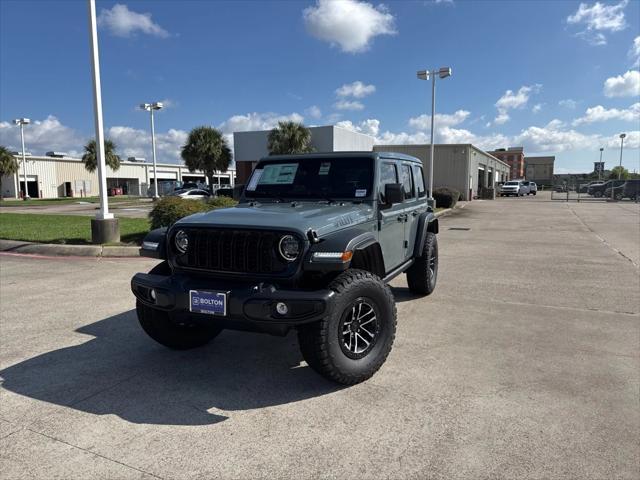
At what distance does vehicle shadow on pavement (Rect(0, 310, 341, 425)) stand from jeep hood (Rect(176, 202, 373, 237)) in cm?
125

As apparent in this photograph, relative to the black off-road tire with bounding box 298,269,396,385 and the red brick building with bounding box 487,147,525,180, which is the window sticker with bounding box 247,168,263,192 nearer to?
the black off-road tire with bounding box 298,269,396,385

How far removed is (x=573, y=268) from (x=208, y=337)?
7.30 metres

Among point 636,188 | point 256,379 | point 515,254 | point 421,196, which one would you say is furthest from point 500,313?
point 636,188

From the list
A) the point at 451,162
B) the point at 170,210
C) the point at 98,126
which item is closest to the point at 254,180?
the point at 170,210

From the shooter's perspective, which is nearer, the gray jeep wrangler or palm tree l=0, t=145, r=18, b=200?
the gray jeep wrangler

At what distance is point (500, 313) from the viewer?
560cm

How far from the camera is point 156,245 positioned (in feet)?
12.6

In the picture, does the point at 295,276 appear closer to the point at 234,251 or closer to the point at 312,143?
the point at 234,251

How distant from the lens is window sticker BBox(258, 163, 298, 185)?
4.79m

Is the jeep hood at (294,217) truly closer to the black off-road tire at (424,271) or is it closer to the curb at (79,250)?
the black off-road tire at (424,271)

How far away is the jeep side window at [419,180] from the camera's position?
5891 mm

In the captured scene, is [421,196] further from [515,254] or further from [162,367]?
[515,254]

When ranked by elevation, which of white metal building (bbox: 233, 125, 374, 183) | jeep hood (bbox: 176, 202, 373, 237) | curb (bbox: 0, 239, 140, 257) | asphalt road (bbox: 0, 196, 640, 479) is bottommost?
asphalt road (bbox: 0, 196, 640, 479)

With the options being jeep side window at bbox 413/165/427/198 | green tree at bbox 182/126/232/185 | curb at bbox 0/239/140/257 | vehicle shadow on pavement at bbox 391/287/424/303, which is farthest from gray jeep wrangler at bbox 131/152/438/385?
green tree at bbox 182/126/232/185
